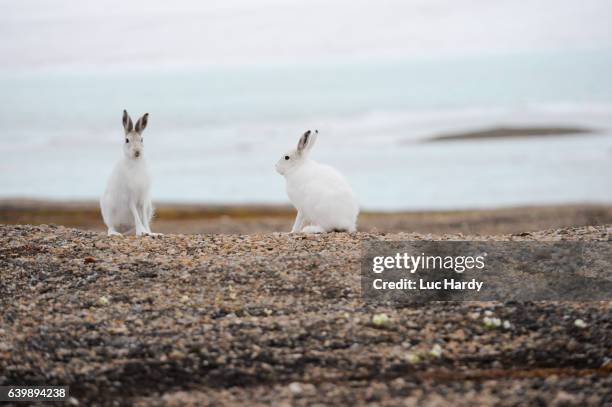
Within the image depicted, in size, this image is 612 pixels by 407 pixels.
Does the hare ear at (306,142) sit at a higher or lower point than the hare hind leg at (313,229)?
higher

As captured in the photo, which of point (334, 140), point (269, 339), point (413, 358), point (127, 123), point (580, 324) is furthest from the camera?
point (334, 140)

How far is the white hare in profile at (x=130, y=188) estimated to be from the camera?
9633 mm

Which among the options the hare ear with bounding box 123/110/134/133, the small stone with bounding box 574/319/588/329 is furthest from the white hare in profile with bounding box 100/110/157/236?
the small stone with bounding box 574/319/588/329

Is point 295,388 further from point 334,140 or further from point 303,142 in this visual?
point 334,140

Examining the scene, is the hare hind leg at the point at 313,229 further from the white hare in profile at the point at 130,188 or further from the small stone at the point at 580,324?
the small stone at the point at 580,324

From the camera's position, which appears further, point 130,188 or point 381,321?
point 130,188

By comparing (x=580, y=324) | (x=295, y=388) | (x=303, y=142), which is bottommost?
(x=295, y=388)

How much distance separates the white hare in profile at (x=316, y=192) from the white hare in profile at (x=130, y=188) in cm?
168

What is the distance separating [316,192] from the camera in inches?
369

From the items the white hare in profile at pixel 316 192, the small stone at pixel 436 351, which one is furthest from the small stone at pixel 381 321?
the white hare in profile at pixel 316 192

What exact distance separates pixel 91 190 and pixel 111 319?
2471 cm

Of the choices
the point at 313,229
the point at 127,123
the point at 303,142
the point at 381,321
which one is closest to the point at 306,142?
the point at 303,142

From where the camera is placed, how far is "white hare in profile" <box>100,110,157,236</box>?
31.6ft

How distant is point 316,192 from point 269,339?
3.20 meters
